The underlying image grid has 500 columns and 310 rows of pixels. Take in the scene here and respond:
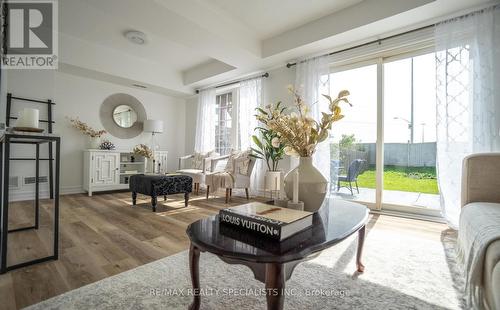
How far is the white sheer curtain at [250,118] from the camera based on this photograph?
4.03 meters

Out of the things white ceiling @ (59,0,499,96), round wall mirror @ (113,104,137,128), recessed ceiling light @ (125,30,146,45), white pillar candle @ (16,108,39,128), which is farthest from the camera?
round wall mirror @ (113,104,137,128)

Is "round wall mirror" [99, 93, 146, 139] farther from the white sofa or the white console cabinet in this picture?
the white sofa

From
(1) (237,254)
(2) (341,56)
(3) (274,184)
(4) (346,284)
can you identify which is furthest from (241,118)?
(1) (237,254)

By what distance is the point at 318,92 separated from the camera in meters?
3.32

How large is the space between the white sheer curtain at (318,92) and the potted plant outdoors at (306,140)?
6.80 feet

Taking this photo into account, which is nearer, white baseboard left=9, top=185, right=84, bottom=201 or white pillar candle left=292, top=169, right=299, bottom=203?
white pillar candle left=292, top=169, right=299, bottom=203

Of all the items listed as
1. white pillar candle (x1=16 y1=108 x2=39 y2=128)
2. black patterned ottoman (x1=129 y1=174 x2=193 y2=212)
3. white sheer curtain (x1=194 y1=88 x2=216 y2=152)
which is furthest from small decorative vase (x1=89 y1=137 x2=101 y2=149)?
white pillar candle (x1=16 y1=108 x2=39 y2=128)

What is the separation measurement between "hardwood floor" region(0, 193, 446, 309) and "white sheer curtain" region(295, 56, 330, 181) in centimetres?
95

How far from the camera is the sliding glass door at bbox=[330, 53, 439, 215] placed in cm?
283

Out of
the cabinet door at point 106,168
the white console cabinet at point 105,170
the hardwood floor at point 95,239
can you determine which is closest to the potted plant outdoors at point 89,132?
the white console cabinet at point 105,170

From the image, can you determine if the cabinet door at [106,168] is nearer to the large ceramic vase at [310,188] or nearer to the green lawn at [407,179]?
the large ceramic vase at [310,188]

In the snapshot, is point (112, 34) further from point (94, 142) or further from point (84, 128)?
point (94, 142)

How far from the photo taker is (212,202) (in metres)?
3.50

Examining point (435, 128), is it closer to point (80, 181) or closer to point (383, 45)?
point (383, 45)
